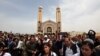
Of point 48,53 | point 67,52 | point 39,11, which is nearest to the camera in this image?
point 48,53

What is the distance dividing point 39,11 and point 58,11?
6.09m

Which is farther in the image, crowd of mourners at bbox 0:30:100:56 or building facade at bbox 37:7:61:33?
building facade at bbox 37:7:61:33

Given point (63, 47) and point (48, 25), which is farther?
point (48, 25)

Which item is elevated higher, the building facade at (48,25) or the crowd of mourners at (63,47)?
the building facade at (48,25)

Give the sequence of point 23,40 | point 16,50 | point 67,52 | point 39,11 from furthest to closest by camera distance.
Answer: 1. point 39,11
2. point 23,40
3. point 16,50
4. point 67,52

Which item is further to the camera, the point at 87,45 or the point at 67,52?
Result: the point at 67,52

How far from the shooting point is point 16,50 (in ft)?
46.0

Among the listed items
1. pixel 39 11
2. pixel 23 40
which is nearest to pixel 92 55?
pixel 23 40

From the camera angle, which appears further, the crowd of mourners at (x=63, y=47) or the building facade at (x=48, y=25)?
the building facade at (x=48, y=25)

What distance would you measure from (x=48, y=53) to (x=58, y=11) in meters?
79.0

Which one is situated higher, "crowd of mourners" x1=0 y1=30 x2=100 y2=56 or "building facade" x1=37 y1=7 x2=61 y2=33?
"building facade" x1=37 y1=7 x2=61 y2=33

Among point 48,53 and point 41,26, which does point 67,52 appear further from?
point 41,26

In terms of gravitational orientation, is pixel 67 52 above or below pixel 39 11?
below

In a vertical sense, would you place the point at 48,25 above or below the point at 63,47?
above
